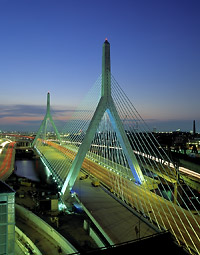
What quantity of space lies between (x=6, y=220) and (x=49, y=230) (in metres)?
3.46

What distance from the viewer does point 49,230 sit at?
8766 mm

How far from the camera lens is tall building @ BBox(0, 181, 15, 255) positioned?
5.75 m

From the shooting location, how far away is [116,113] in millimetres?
12516

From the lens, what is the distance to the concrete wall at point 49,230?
7.55 m

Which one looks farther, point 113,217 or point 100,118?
point 100,118

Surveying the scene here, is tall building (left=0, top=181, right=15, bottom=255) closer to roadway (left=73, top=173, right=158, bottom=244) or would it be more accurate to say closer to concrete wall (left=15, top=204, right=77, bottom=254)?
concrete wall (left=15, top=204, right=77, bottom=254)

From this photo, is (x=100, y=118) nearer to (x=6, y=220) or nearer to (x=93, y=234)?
(x=93, y=234)

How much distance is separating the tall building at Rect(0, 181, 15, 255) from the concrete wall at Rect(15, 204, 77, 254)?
220 cm

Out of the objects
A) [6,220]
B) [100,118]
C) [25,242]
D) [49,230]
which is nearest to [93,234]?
[49,230]

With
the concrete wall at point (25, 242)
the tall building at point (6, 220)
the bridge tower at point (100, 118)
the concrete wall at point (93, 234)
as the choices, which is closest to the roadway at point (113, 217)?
the concrete wall at point (93, 234)

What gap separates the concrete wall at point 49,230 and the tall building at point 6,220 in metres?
2.20

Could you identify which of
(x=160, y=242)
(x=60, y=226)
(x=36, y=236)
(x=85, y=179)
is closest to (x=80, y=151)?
(x=60, y=226)

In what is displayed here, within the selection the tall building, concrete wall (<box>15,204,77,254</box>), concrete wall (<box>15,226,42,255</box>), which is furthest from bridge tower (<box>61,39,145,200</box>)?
the tall building

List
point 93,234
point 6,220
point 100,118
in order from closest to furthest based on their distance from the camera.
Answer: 1. point 6,220
2. point 93,234
3. point 100,118
